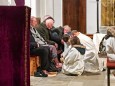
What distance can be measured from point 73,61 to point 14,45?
142 inches

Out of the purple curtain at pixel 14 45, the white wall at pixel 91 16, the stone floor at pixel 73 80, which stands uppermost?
the white wall at pixel 91 16

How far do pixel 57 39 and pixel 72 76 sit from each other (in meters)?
1.47

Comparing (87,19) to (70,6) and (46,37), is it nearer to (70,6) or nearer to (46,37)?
(70,6)

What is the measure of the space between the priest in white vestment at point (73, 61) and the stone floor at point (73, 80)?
5.3 inches

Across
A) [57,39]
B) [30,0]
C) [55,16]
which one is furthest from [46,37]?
[55,16]

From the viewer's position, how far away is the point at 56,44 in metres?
6.74

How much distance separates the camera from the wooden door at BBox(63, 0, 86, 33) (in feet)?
35.7

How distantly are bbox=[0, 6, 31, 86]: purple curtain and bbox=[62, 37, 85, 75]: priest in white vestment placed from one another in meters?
3.50

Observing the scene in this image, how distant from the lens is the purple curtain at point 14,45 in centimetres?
215

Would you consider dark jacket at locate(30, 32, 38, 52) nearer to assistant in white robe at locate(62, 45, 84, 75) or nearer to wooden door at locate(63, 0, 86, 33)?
assistant in white robe at locate(62, 45, 84, 75)

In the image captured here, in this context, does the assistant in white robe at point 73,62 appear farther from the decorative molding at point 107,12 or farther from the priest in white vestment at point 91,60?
the decorative molding at point 107,12

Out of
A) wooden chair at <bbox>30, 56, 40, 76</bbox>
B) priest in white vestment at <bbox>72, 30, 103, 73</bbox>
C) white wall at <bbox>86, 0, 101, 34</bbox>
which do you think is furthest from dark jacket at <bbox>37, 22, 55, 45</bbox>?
white wall at <bbox>86, 0, 101, 34</bbox>

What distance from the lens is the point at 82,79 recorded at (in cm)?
539

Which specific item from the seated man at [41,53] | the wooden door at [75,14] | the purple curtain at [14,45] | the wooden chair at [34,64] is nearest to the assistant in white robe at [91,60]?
the seated man at [41,53]
